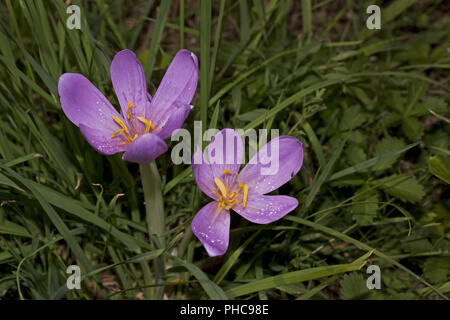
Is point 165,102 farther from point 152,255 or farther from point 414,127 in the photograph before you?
point 414,127

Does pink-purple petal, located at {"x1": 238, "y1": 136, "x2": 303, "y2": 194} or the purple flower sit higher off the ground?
the purple flower

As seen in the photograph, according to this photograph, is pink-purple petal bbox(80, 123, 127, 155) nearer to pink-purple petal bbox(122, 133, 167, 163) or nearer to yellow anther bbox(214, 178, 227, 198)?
pink-purple petal bbox(122, 133, 167, 163)

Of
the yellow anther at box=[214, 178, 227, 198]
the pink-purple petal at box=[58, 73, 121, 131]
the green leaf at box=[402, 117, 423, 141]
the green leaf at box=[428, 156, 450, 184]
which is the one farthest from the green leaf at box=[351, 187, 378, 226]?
the pink-purple petal at box=[58, 73, 121, 131]

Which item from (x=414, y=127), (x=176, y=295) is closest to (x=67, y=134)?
(x=176, y=295)

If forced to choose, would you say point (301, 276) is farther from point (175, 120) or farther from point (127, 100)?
point (127, 100)

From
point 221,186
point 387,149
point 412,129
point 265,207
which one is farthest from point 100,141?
point 412,129

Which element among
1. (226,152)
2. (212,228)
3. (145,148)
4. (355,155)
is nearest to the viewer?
(145,148)

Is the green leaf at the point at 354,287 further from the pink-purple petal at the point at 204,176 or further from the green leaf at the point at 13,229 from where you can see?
the green leaf at the point at 13,229
